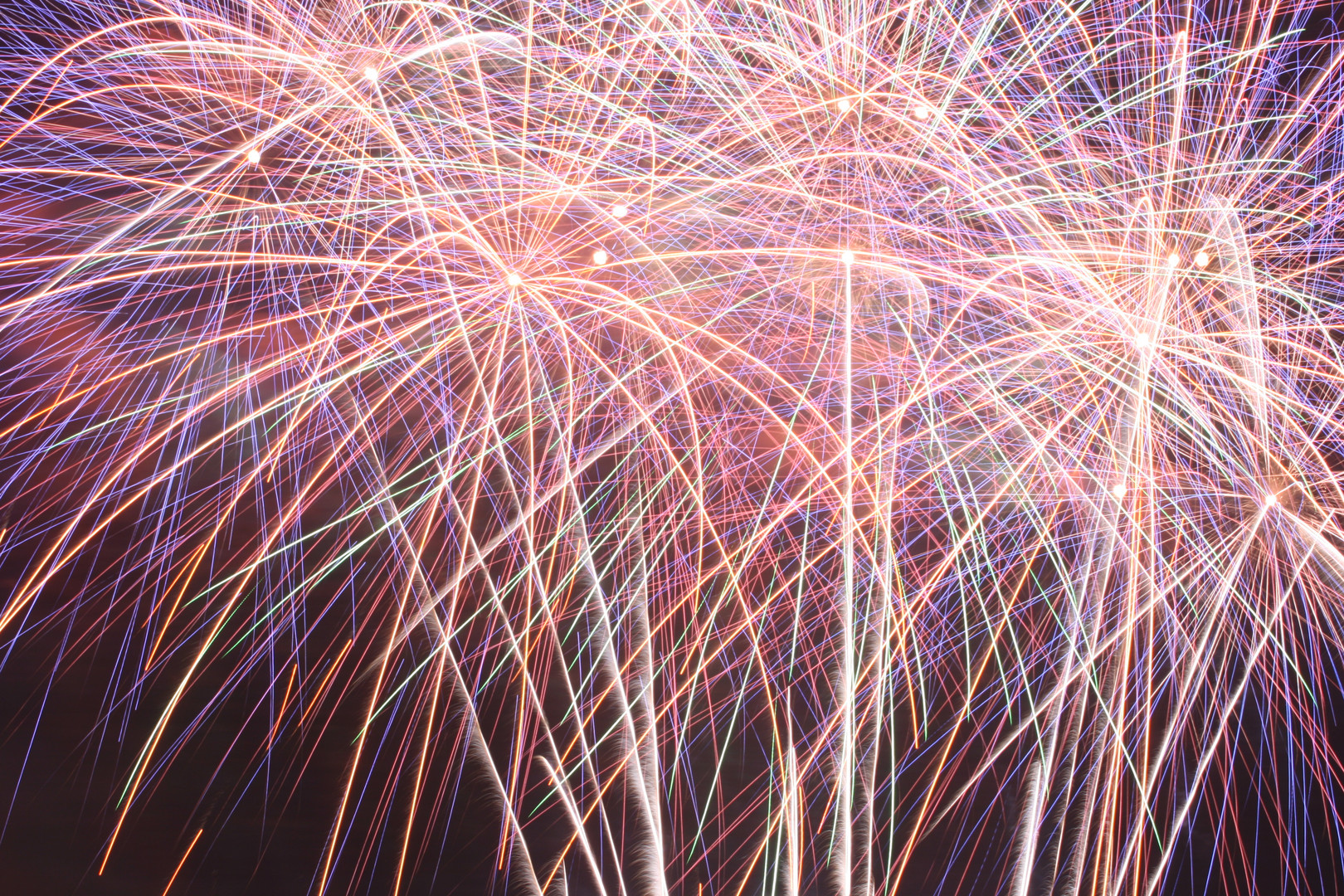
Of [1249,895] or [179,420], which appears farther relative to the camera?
[1249,895]

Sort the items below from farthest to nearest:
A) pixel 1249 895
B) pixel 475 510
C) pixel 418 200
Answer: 1. pixel 1249 895
2. pixel 475 510
3. pixel 418 200

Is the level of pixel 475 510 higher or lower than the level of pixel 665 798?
higher

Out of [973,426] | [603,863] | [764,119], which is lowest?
[603,863]

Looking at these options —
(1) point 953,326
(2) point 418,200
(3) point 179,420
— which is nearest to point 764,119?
(1) point 953,326

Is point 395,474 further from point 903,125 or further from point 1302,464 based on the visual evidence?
point 1302,464

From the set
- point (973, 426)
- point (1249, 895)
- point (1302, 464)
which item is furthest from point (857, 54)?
point (1249, 895)

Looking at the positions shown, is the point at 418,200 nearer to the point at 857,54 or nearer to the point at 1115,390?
the point at 857,54

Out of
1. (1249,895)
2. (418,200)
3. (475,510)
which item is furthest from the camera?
(1249,895)
